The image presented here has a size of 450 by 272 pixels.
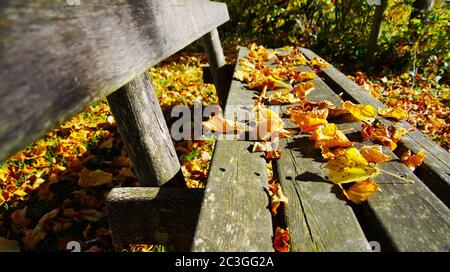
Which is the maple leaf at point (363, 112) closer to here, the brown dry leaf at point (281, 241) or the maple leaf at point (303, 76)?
the maple leaf at point (303, 76)

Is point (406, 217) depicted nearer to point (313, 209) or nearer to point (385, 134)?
point (313, 209)

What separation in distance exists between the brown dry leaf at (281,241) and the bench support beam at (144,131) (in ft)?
2.02

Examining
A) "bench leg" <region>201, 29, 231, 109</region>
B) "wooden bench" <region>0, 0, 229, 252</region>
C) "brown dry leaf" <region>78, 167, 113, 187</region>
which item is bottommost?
"brown dry leaf" <region>78, 167, 113, 187</region>

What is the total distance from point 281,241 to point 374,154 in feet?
1.98

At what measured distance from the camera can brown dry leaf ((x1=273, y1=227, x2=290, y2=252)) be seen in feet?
2.71

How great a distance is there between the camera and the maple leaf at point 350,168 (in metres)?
1.03

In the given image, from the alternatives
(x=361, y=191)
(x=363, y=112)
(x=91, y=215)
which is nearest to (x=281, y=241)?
(x=361, y=191)

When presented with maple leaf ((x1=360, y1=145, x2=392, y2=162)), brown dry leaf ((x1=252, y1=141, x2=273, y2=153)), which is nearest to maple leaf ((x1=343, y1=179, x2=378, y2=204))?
maple leaf ((x1=360, y1=145, x2=392, y2=162))

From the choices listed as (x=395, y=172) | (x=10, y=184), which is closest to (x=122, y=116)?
(x=395, y=172)

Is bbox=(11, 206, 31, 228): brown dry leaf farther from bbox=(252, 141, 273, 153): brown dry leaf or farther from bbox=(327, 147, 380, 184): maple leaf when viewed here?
bbox=(327, 147, 380, 184): maple leaf

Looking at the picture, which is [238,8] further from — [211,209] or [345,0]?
[211,209]

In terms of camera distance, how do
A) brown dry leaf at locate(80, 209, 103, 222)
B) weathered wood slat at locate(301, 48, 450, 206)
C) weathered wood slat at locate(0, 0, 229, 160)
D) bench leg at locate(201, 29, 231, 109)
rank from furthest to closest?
bench leg at locate(201, 29, 231, 109)
brown dry leaf at locate(80, 209, 103, 222)
weathered wood slat at locate(301, 48, 450, 206)
weathered wood slat at locate(0, 0, 229, 160)

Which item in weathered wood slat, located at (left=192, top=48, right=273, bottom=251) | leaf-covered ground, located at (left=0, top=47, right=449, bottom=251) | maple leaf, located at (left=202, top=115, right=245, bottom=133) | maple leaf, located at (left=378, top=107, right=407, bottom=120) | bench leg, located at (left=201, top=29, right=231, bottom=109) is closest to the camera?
weathered wood slat, located at (left=192, top=48, right=273, bottom=251)

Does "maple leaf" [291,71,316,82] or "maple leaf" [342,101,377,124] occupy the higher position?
"maple leaf" [342,101,377,124]
